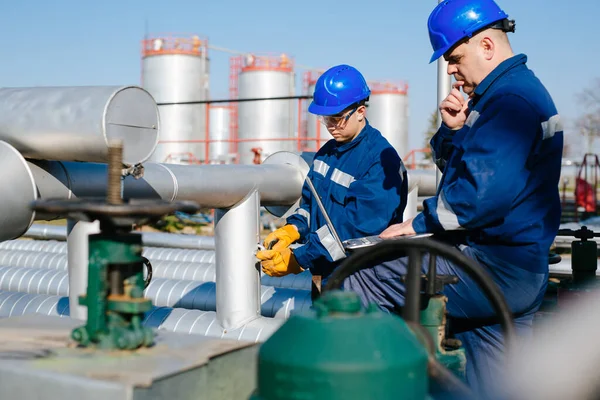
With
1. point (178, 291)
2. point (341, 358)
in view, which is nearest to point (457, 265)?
point (341, 358)

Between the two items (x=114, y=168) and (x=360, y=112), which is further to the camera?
(x=360, y=112)

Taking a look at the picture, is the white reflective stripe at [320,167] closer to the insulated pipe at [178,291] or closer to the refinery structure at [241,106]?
the insulated pipe at [178,291]

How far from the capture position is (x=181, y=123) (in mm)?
16016

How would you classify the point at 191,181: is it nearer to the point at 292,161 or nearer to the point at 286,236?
the point at 286,236

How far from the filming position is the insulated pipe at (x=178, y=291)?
4.12 meters

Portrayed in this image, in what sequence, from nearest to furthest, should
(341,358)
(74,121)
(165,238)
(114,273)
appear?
(341,358), (114,273), (74,121), (165,238)

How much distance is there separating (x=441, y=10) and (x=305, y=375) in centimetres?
156

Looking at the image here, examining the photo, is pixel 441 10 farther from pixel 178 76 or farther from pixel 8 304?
pixel 178 76

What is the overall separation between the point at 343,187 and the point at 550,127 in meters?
0.95

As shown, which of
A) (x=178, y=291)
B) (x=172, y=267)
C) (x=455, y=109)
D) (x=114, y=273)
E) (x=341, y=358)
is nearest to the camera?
(x=341, y=358)

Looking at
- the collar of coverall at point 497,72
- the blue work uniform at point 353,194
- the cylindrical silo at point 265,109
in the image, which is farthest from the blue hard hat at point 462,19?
the cylindrical silo at point 265,109

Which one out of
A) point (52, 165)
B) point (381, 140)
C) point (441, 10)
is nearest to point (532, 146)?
point (441, 10)

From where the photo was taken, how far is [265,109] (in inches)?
632

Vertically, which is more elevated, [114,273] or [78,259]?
[114,273]
